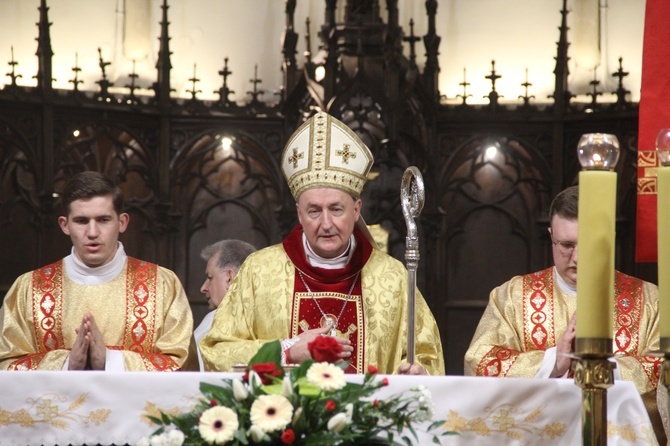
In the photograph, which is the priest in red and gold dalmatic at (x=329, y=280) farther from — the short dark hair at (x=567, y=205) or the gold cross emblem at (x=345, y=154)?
the short dark hair at (x=567, y=205)

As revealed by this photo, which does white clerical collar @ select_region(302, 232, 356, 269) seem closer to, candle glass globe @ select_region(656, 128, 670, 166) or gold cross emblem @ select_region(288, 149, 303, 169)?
gold cross emblem @ select_region(288, 149, 303, 169)

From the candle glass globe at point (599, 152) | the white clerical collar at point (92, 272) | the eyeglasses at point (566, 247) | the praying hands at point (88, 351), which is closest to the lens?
the candle glass globe at point (599, 152)

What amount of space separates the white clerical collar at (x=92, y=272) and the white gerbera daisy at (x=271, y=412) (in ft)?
8.48

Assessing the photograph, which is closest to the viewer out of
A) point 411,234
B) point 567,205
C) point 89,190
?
point 411,234

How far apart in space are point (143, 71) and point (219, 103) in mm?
805

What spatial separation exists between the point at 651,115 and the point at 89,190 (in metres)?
2.18

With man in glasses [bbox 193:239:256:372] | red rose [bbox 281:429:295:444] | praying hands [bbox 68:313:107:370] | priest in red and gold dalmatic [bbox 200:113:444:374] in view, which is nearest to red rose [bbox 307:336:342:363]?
red rose [bbox 281:429:295:444]

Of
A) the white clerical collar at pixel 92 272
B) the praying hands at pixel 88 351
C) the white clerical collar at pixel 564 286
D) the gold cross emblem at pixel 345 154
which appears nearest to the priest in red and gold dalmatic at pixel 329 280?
the gold cross emblem at pixel 345 154

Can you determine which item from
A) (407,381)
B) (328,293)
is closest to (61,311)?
(328,293)

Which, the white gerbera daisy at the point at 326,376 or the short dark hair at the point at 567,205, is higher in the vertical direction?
the short dark hair at the point at 567,205

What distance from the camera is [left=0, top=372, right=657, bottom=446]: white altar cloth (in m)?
3.01

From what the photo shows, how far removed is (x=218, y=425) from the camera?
222cm

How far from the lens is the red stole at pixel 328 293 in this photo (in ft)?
14.7

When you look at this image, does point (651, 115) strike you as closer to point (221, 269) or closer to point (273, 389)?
point (273, 389)
